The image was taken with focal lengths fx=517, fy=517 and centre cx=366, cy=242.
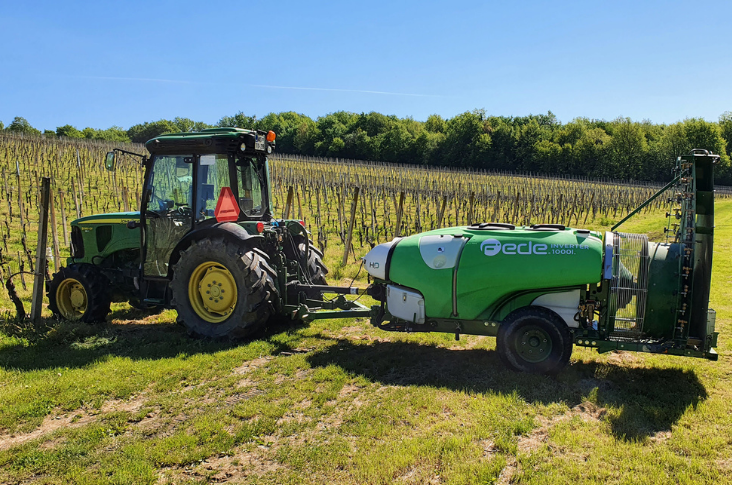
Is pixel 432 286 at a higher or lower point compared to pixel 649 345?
higher

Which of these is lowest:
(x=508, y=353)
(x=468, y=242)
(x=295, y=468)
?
(x=295, y=468)

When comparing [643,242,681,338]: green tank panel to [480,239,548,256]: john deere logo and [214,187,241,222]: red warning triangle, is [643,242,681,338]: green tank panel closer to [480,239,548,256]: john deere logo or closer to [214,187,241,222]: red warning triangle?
[480,239,548,256]: john deere logo

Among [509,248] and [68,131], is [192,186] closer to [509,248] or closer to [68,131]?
[509,248]

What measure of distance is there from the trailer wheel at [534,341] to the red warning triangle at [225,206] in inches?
152

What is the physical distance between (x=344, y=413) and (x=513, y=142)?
242ft

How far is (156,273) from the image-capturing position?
731cm

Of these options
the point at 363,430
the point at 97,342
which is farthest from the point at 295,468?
the point at 97,342

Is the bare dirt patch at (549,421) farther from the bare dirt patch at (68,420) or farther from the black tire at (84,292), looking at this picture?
the black tire at (84,292)

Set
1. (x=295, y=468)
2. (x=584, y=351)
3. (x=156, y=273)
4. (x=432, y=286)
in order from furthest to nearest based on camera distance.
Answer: (x=156, y=273)
(x=584, y=351)
(x=432, y=286)
(x=295, y=468)

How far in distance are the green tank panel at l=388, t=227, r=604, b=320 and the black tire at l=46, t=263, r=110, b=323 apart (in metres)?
4.32

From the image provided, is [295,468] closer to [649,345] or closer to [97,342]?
[649,345]

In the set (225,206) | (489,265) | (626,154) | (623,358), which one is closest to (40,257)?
(225,206)

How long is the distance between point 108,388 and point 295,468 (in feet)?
8.33

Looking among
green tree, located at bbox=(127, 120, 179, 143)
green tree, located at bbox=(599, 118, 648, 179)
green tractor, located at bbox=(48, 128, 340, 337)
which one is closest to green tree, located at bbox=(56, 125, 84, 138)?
green tree, located at bbox=(127, 120, 179, 143)
